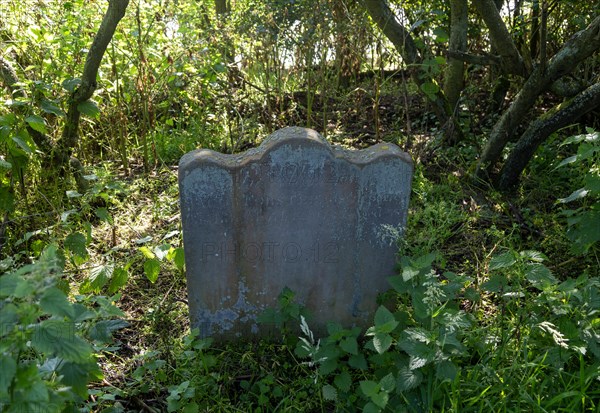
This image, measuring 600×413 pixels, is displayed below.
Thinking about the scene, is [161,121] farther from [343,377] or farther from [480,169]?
[343,377]

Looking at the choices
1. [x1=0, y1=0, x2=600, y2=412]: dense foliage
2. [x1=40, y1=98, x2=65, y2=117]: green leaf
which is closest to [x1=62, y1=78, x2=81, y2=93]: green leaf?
[x1=0, y1=0, x2=600, y2=412]: dense foliage

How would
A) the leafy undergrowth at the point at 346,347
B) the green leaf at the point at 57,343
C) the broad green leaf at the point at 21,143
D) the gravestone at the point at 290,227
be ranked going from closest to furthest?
the green leaf at the point at 57,343 < the leafy undergrowth at the point at 346,347 < the gravestone at the point at 290,227 < the broad green leaf at the point at 21,143

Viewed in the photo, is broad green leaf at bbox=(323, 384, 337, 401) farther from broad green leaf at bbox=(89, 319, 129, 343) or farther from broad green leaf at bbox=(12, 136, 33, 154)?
broad green leaf at bbox=(12, 136, 33, 154)

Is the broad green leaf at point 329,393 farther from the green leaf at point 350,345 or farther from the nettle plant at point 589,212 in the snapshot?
the nettle plant at point 589,212

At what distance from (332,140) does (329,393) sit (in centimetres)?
268

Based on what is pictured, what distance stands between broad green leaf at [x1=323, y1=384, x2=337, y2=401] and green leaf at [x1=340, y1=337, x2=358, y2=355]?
0.52ft

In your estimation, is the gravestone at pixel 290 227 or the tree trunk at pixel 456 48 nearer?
the gravestone at pixel 290 227

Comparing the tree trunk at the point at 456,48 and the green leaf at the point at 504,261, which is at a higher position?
the tree trunk at the point at 456,48

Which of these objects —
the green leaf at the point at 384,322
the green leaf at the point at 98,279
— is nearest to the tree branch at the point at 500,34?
the green leaf at the point at 384,322

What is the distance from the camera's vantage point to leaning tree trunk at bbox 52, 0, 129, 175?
149 inches

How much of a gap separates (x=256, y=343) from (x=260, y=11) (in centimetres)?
278

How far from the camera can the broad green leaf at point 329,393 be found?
8.21 ft

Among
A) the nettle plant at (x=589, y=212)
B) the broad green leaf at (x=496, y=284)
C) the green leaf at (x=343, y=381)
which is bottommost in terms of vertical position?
the green leaf at (x=343, y=381)

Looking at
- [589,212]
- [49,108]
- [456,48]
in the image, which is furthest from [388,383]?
[456,48]
